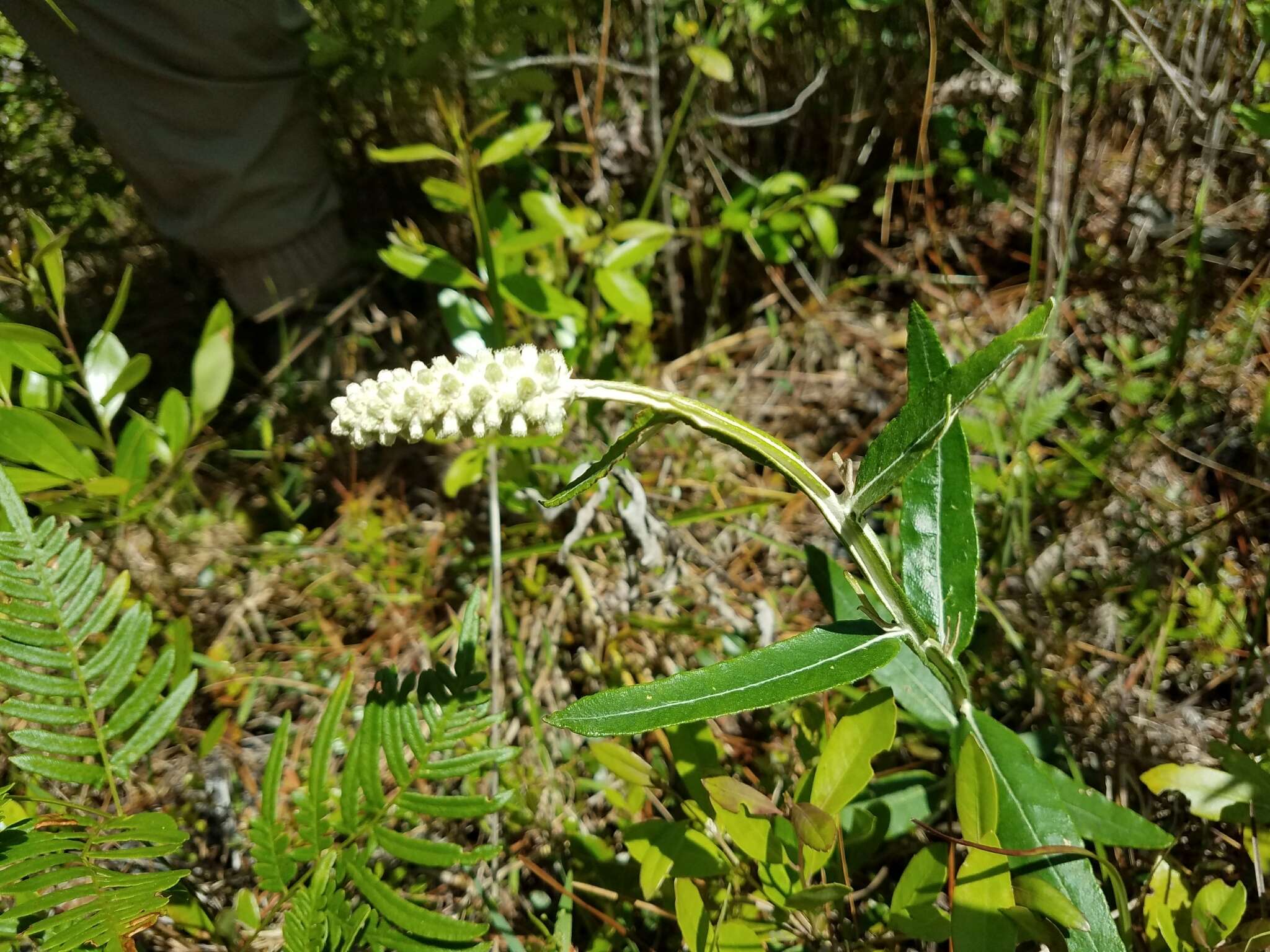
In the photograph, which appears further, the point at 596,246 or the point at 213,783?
the point at 596,246

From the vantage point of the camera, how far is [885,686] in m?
1.21

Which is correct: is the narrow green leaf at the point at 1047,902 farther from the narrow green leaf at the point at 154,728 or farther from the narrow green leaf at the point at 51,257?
the narrow green leaf at the point at 51,257

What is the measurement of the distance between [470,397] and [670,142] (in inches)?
52.4

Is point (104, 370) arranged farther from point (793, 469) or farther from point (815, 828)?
point (815, 828)

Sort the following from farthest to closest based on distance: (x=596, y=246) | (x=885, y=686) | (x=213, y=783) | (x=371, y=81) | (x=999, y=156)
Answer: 1. (x=999, y=156)
2. (x=371, y=81)
3. (x=596, y=246)
4. (x=213, y=783)
5. (x=885, y=686)

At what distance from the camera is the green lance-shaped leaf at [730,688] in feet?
2.75

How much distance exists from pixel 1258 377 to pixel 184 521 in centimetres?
268

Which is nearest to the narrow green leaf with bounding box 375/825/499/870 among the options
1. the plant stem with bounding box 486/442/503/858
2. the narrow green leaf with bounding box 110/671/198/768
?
the plant stem with bounding box 486/442/503/858

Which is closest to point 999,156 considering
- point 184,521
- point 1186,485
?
point 1186,485

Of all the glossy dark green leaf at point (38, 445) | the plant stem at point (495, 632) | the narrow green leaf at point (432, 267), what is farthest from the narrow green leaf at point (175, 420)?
the plant stem at point (495, 632)

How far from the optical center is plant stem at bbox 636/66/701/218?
1895mm

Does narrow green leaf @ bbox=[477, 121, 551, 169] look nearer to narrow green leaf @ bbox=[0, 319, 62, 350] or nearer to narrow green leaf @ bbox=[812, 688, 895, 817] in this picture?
narrow green leaf @ bbox=[0, 319, 62, 350]

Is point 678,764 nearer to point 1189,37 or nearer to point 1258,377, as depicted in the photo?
point 1258,377

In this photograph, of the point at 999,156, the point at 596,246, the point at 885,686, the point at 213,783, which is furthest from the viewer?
the point at 999,156
